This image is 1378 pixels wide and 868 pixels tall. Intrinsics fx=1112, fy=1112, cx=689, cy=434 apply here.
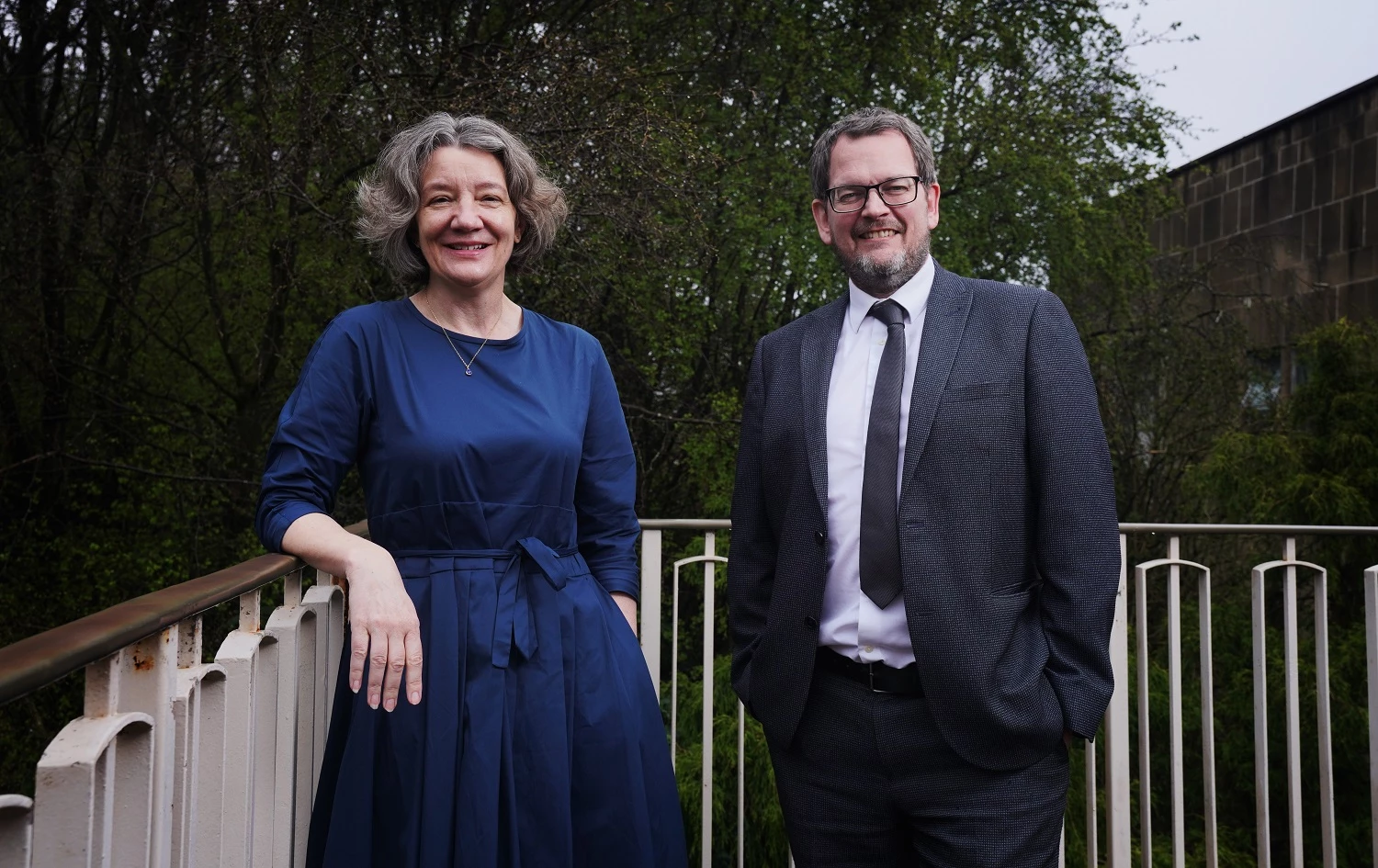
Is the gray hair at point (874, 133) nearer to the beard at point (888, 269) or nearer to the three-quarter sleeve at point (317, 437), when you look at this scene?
the beard at point (888, 269)

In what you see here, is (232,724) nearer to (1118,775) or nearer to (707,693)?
(707,693)

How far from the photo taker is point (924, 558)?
1.60 m

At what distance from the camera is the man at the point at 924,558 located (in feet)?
5.20

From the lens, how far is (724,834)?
12.1 feet

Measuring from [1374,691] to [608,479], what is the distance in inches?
80.8

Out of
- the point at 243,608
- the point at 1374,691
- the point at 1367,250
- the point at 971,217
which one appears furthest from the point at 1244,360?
the point at 243,608

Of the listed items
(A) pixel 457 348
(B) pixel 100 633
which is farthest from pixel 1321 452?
(B) pixel 100 633

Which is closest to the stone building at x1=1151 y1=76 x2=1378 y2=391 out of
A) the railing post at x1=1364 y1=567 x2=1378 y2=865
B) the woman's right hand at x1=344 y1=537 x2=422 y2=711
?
the railing post at x1=1364 y1=567 x2=1378 y2=865

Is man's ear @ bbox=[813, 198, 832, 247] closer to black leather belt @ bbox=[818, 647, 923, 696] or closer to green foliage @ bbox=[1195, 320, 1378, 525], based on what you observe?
black leather belt @ bbox=[818, 647, 923, 696]

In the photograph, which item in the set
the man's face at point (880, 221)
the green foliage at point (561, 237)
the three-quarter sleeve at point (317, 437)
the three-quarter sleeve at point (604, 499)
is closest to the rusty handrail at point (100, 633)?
the three-quarter sleeve at point (317, 437)

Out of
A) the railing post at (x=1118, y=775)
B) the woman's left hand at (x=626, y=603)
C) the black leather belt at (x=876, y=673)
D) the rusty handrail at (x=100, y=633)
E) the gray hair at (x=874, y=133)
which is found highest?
the gray hair at (x=874, y=133)

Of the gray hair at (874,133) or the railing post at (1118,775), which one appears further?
the railing post at (1118,775)

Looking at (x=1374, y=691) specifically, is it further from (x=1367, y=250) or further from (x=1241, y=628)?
(x=1367, y=250)

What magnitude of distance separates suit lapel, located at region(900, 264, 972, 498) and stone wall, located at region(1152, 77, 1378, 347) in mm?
7585
